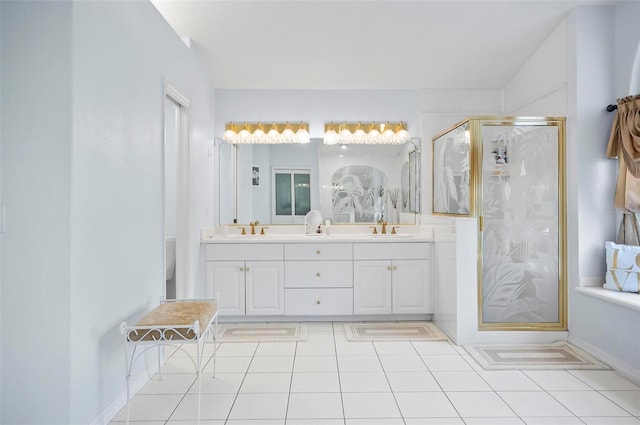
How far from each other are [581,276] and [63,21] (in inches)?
140

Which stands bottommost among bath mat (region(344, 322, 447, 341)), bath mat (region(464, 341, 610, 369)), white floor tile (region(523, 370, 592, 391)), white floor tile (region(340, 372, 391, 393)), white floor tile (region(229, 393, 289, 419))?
white floor tile (region(229, 393, 289, 419))

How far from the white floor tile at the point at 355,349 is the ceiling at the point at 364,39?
8.14ft

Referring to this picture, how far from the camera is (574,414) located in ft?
6.71

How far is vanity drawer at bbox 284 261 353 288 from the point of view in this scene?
3.65m

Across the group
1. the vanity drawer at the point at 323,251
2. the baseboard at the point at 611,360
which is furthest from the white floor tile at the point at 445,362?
the vanity drawer at the point at 323,251

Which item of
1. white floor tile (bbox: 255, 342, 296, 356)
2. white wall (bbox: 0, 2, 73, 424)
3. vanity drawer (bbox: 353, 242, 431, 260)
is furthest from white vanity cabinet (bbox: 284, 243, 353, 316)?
white wall (bbox: 0, 2, 73, 424)

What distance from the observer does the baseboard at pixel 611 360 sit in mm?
2455

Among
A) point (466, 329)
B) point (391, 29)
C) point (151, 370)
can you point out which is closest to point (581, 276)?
point (466, 329)

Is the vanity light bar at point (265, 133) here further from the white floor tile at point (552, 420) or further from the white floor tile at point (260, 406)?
the white floor tile at point (552, 420)

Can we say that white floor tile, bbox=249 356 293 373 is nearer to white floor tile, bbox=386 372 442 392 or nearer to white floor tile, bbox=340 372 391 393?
white floor tile, bbox=340 372 391 393

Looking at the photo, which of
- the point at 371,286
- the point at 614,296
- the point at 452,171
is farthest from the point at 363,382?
the point at 452,171

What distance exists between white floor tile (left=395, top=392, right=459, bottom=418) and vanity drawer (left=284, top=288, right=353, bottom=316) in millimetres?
1424

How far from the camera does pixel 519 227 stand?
315cm

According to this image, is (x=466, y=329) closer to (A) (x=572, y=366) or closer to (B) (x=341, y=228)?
(A) (x=572, y=366)
